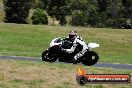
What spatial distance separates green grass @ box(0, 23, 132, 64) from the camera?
146ft

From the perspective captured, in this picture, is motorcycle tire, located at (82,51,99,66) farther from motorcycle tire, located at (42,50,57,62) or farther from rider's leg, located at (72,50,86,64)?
motorcycle tire, located at (42,50,57,62)

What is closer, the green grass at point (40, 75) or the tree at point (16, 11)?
the green grass at point (40, 75)

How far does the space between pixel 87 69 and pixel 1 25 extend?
39782 mm

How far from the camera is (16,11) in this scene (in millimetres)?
80062

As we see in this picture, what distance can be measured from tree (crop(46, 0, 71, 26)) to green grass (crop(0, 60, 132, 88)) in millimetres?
60592

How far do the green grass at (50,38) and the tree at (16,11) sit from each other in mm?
22555

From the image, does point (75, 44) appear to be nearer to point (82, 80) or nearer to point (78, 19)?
point (82, 80)

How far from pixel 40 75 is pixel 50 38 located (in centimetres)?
3368

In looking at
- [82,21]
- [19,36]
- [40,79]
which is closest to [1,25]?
[19,36]

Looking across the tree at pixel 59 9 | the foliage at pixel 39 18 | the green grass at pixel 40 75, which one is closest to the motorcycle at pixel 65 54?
the green grass at pixel 40 75

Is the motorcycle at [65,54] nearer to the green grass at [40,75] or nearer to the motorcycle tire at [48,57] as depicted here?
the motorcycle tire at [48,57]

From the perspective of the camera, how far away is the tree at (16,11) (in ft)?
261

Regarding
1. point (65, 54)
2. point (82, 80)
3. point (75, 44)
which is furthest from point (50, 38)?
point (82, 80)

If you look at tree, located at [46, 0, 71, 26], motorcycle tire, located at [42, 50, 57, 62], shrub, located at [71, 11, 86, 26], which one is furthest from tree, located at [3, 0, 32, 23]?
motorcycle tire, located at [42, 50, 57, 62]
